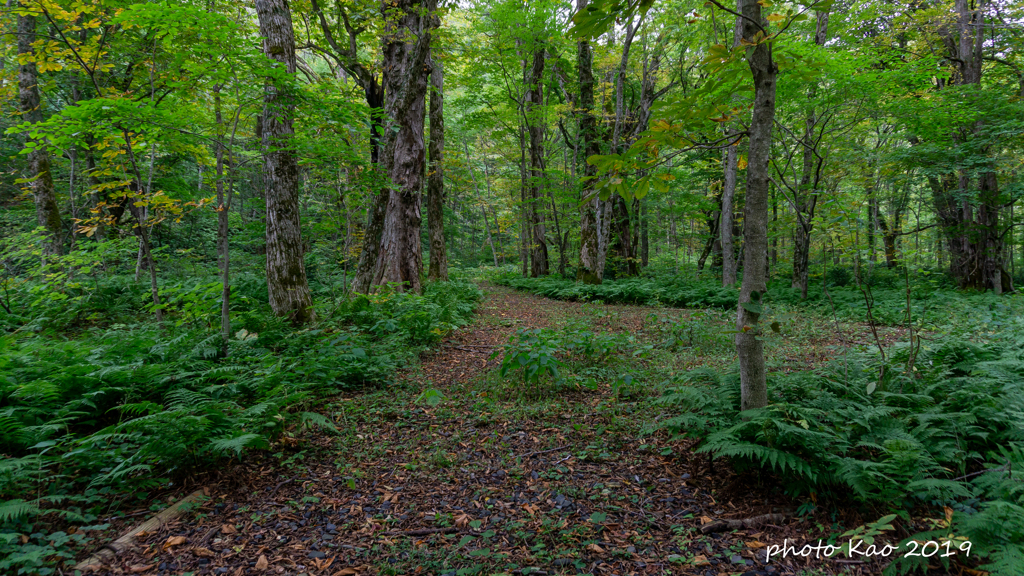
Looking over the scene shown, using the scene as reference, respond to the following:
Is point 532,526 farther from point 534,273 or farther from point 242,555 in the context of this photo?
point 534,273

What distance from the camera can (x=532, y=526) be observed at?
262 centimetres

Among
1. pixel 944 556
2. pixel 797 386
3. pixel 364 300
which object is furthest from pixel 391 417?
pixel 944 556

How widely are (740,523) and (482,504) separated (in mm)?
1703

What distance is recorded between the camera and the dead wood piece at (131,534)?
2.21 metres

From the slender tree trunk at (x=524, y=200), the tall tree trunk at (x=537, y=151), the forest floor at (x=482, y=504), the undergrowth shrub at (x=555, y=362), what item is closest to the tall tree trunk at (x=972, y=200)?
the undergrowth shrub at (x=555, y=362)

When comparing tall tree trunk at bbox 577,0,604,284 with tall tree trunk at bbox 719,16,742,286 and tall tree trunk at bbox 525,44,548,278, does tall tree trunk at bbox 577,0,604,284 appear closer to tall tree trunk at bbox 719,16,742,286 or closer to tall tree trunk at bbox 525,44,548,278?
tall tree trunk at bbox 525,44,548,278

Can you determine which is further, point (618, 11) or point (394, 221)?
point (394, 221)

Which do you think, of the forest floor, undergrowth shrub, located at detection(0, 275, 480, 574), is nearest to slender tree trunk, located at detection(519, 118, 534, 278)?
undergrowth shrub, located at detection(0, 275, 480, 574)

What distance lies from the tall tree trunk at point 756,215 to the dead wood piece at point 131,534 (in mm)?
3992

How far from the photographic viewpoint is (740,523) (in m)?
2.55

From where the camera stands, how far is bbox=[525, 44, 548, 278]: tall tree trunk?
14.5 meters

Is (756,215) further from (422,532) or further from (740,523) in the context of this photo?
(422,532)

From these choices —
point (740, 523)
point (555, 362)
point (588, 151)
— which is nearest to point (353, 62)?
point (588, 151)

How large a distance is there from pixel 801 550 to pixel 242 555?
3280 mm
